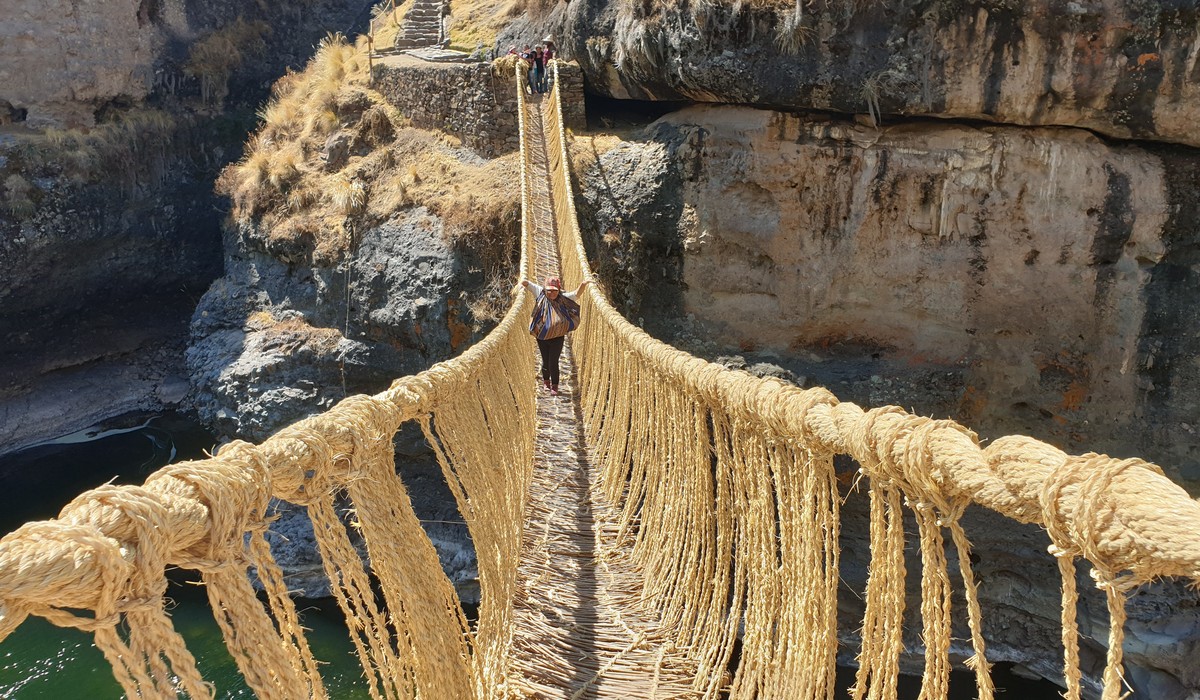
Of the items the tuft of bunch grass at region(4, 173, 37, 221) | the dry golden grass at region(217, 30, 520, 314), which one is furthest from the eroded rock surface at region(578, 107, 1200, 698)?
the tuft of bunch grass at region(4, 173, 37, 221)

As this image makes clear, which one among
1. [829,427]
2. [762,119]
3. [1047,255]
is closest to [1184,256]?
[1047,255]

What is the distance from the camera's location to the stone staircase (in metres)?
13.8

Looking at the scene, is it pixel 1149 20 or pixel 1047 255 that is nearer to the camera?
pixel 1149 20

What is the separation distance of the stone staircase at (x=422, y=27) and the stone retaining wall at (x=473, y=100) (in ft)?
5.22

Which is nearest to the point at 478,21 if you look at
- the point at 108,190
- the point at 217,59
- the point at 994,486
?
the point at 217,59

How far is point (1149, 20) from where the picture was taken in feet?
23.5

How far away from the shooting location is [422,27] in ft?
46.4

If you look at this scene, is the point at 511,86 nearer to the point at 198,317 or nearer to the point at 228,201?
the point at 198,317

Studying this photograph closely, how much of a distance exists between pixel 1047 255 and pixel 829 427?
780 cm

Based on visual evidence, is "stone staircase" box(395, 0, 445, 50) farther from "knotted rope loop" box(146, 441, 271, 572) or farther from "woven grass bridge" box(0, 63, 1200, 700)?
"knotted rope loop" box(146, 441, 271, 572)

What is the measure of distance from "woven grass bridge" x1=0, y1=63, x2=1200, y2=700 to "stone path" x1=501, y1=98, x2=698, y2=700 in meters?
0.01

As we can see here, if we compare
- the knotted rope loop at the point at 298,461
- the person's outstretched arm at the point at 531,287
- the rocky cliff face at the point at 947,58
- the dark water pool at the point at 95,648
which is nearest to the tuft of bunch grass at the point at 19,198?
the dark water pool at the point at 95,648

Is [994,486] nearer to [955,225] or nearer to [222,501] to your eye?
[222,501]

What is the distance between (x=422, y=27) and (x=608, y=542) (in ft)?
41.6
